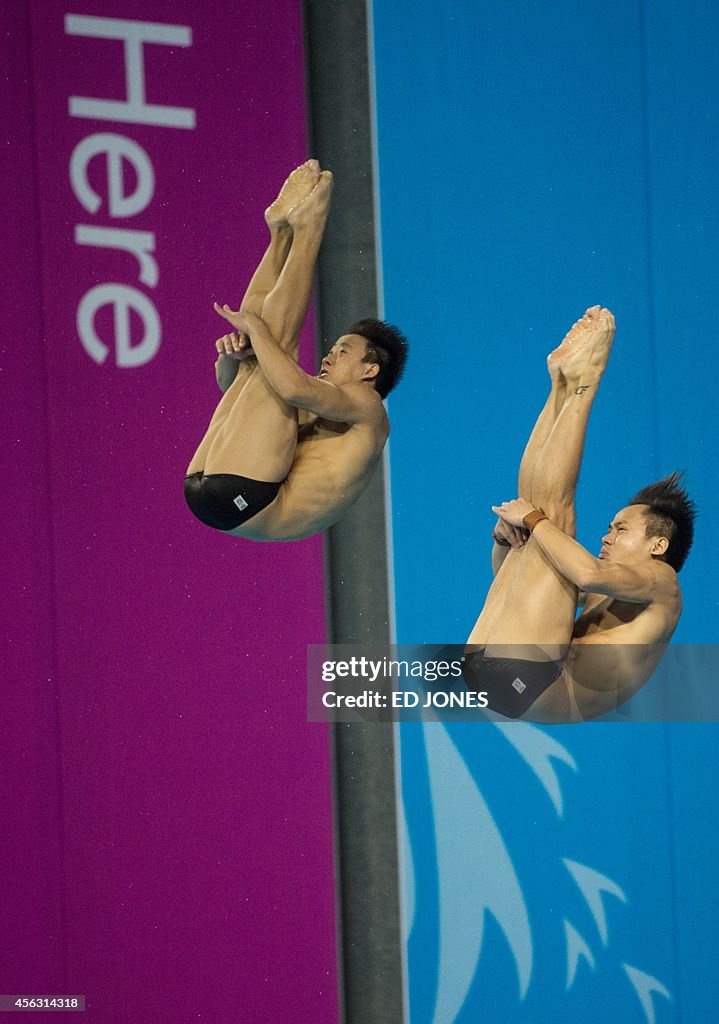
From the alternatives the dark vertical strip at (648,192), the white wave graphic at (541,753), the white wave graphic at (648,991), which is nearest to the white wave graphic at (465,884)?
the white wave graphic at (541,753)

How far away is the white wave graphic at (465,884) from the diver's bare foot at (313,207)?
3185 millimetres

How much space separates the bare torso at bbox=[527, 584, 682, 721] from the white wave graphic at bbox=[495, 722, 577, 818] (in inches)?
84.3

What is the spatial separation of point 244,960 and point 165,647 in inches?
58.5

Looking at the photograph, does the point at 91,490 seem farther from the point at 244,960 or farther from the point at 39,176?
the point at 244,960

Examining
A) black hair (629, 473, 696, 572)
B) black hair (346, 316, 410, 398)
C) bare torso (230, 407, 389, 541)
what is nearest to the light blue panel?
black hair (346, 316, 410, 398)

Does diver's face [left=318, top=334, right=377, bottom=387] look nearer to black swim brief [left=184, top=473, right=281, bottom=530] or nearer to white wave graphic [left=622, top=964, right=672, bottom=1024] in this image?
black swim brief [left=184, top=473, right=281, bottom=530]

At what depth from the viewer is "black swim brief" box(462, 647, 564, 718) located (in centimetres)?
460

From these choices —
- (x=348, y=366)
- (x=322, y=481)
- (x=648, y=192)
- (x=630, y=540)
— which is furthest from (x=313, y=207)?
(x=648, y=192)

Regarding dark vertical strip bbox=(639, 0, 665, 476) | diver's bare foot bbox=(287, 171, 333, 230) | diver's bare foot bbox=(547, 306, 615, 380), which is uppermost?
dark vertical strip bbox=(639, 0, 665, 476)

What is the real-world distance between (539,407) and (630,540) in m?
2.34

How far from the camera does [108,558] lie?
22.5ft

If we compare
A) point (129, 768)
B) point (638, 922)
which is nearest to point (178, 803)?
point (129, 768)

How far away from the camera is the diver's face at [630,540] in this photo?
15.8 feet

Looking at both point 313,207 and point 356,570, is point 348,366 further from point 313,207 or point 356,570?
point 356,570
